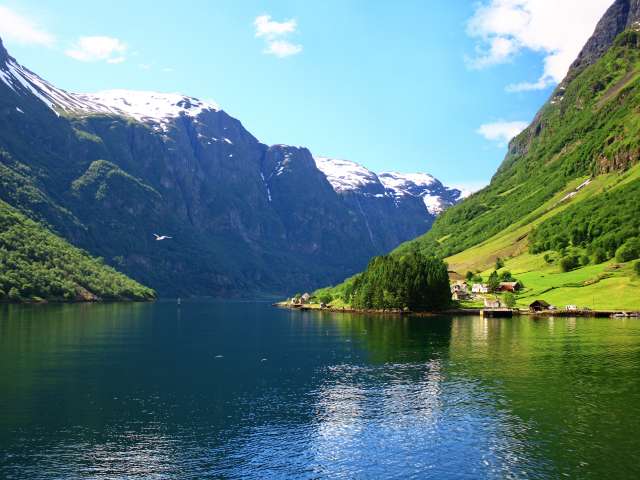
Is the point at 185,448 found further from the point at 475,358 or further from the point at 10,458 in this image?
the point at 475,358

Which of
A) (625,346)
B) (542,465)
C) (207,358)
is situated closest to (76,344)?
(207,358)

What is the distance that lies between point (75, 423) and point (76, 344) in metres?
70.8

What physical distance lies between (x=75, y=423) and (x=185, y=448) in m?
15.9

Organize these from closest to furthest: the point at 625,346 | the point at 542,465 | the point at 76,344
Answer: the point at 542,465, the point at 625,346, the point at 76,344

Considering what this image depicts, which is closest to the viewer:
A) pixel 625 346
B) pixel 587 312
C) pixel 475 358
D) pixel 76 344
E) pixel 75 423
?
pixel 75 423

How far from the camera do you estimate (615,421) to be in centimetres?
6331

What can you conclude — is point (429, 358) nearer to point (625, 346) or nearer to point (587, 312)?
point (625, 346)

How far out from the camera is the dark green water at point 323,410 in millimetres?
51375

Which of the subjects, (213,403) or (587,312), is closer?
(213,403)

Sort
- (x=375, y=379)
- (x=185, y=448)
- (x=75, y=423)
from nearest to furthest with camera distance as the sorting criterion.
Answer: (x=185, y=448)
(x=75, y=423)
(x=375, y=379)

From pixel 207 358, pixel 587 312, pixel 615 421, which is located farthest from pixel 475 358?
pixel 587 312

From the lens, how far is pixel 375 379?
8981 centimetres

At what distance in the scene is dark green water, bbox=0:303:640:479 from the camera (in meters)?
51.4

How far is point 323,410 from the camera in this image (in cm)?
7038
